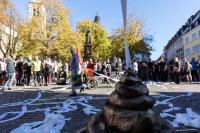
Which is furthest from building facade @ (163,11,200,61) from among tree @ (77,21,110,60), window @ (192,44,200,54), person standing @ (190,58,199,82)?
person standing @ (190,58,199,82)

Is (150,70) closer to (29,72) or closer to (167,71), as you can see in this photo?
(167,71)

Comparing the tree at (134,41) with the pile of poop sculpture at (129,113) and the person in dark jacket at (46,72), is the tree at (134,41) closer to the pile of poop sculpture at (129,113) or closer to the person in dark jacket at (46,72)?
the person in dark jacket at (46,72)

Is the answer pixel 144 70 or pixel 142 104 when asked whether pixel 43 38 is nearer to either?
pixel 144 70

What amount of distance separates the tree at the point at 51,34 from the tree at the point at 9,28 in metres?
2.53

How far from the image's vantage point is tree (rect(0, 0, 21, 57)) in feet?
161

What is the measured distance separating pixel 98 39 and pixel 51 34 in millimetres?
23667

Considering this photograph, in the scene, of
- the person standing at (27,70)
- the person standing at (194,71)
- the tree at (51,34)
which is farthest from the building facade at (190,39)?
the person standing at (27,70)

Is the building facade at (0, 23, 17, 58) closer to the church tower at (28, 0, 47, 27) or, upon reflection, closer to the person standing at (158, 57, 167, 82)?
the church tower at (28, 0, 47, 27)

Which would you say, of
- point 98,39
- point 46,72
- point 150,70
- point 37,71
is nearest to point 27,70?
point 37,71

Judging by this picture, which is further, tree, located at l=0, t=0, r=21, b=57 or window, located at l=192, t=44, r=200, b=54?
window, located at l=192, t=44, r=200, b=54

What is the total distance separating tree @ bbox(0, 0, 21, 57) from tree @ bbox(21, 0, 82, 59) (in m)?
2.53

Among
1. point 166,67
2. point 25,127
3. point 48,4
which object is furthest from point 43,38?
point 25,127

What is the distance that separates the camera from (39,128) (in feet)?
29.7

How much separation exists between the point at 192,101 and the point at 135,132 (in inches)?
319
